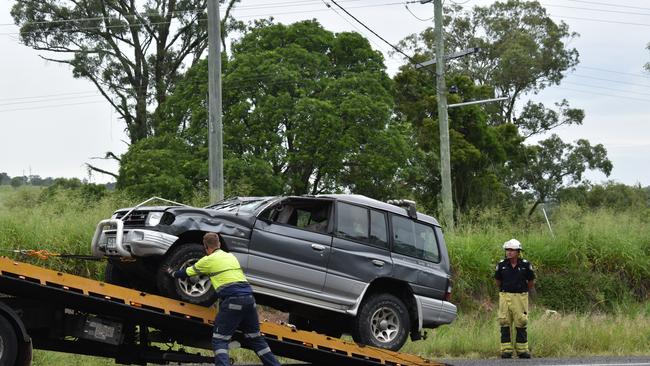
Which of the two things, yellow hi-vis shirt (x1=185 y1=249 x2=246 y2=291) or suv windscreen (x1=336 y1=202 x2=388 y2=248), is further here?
suv windscreen (x1=336 y1=202 x2=388 y2=248)

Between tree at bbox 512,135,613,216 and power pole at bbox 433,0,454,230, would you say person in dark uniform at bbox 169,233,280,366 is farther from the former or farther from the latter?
tree at bbox 512,135,613,216

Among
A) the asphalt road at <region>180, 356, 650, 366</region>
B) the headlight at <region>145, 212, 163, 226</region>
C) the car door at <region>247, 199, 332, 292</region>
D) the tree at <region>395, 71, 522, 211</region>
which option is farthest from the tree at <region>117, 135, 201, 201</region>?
the headlight at <region>145, 212, 163, 226</region>

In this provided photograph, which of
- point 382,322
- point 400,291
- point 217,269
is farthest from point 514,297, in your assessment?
point 217,269

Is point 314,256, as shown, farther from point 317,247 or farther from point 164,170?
point 164,170

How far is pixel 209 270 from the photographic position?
28.6 feet

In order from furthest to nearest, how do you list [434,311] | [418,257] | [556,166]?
[556,166] < [418,257] < [434,311]

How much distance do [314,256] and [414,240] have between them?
1.76m

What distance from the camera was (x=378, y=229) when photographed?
10.9 meters

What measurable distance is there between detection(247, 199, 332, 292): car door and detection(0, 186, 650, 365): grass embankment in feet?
10.2

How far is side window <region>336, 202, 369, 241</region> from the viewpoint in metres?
10.5

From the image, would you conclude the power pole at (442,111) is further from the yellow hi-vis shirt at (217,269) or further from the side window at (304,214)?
the yellow hi-vis shirt at (217,269)

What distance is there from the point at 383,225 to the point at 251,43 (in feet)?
77.9

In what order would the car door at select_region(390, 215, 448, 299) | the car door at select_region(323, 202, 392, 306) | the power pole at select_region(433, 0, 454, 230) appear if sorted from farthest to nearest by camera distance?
the power pole at select_region(433, 0, 454, 230) < the car door at select_region(390, 215, 448, 299) < the car door at select_region(323, 202, 392, 306)

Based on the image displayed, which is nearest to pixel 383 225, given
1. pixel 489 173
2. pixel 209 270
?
pixel 209 270
